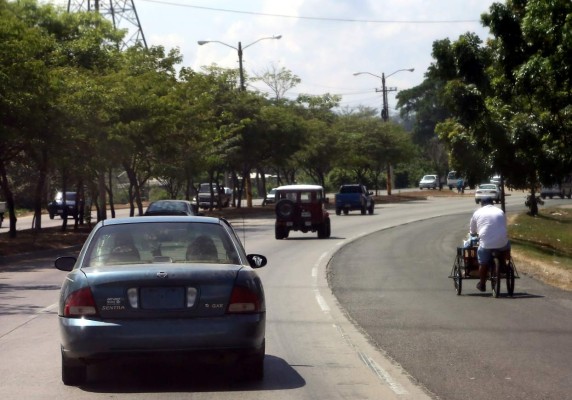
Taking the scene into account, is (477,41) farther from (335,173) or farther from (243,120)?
(335,173)

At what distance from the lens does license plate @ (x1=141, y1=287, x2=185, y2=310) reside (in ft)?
28.9

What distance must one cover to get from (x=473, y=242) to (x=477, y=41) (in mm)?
13599

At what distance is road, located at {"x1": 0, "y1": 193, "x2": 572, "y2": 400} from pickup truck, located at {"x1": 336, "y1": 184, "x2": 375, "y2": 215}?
101 ft

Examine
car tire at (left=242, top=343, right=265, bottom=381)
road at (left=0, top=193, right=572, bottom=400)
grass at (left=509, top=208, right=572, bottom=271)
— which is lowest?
grass at (left=509, top=208, right=572, bottom=271)

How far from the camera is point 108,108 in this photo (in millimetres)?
35531

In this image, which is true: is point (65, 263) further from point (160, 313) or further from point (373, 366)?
point (373, 366)

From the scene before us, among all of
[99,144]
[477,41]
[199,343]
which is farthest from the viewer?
[99,144]

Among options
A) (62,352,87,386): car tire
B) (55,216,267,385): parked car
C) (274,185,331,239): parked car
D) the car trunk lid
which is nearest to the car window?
(55,216,267,385): parked car

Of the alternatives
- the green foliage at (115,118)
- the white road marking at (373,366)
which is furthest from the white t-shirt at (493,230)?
the green foliage at (115,118)

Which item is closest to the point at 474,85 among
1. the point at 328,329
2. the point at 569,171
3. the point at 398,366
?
the point at 569,171

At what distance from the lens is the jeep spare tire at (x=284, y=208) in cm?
3453

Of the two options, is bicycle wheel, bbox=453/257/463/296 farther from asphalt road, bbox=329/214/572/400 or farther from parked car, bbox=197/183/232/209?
parked car, bbox=197/183/232/209

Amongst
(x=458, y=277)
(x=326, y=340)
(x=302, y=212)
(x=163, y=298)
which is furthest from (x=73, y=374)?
(x=302, y=212)

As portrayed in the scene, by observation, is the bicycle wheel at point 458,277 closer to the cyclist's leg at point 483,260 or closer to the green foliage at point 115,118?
the cyclist's leg at point 483,260
